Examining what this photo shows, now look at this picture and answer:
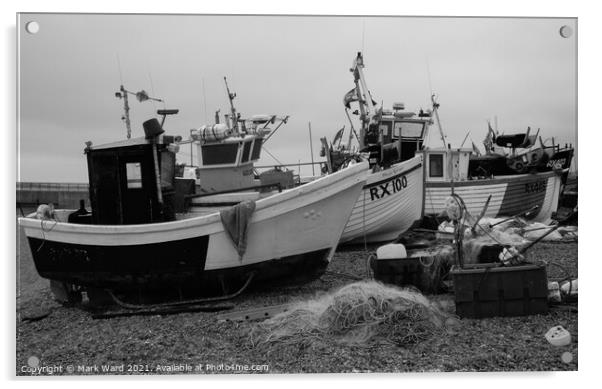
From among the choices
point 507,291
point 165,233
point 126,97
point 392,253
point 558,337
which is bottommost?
point 558,337

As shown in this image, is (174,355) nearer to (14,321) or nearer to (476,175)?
(14,321)

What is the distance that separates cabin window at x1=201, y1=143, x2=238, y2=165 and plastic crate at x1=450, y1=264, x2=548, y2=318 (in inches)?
186

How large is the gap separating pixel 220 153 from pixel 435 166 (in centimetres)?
506

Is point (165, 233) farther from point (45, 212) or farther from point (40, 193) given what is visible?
point (40, 193)

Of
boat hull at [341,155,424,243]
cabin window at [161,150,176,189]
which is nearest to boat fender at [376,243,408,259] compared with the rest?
cabin window at [161,150,176,189]

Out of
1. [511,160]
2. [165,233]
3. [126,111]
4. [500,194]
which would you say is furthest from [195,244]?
[511,160]

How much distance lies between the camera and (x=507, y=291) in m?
4.48

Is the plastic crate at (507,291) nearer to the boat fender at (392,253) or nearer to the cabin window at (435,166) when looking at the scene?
the boat fender at (392,253)

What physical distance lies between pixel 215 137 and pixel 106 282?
11.0 feet

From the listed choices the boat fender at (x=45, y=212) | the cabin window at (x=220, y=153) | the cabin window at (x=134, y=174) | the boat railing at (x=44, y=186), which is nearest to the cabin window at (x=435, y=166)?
the cabin window at (x=220, y=153)

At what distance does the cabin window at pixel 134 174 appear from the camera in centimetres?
570

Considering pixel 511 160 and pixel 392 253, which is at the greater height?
pixel 511 160

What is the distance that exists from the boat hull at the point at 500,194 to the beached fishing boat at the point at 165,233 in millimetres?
6046

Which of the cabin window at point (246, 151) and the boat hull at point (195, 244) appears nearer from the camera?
the boat hull at point (195, 244)
